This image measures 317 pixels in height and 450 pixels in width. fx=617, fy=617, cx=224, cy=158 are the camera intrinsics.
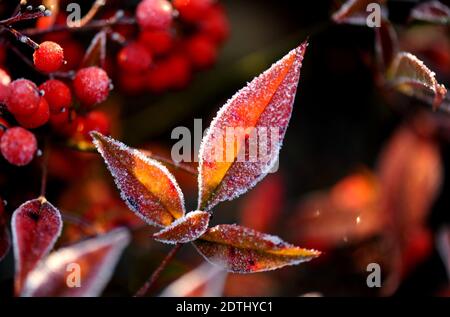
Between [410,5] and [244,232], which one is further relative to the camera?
[410,5]

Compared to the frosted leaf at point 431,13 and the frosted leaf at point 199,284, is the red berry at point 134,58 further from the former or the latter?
the frosted leaf at point 431,13

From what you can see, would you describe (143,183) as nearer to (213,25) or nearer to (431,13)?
(213,25)

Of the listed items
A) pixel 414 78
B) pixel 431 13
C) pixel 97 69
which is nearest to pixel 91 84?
pixel 97 69

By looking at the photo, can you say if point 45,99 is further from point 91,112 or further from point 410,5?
point 410,5

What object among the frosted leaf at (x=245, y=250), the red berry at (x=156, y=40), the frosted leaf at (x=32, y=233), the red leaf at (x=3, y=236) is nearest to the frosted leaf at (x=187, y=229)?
the frosted leaf at (x=245, y=250)

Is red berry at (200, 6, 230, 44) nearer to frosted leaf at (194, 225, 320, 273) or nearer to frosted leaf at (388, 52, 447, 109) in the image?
frosted leaf at (388, 52, 447, 109)
